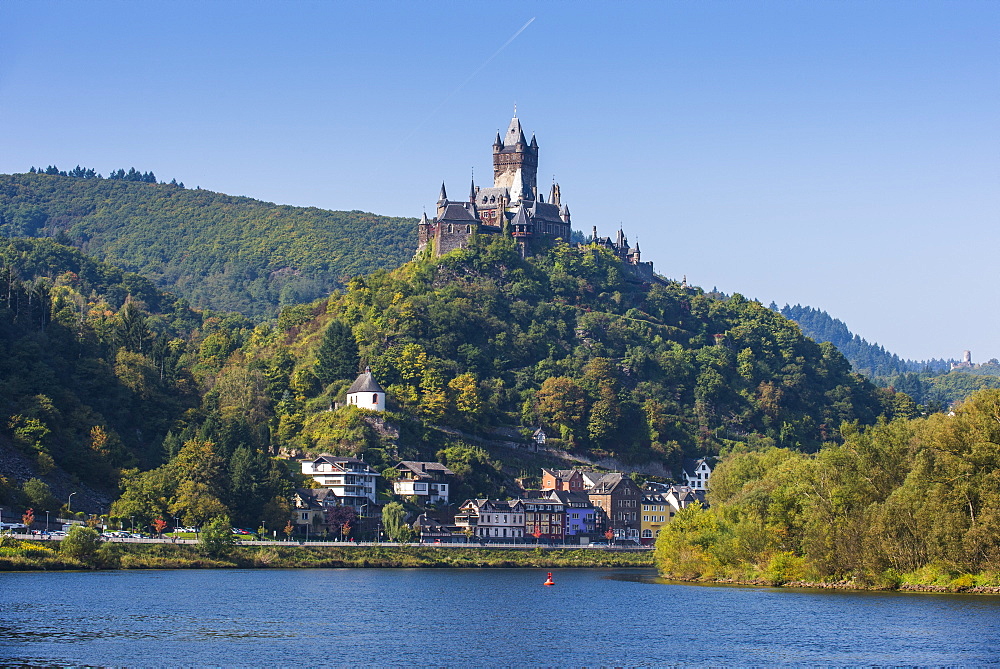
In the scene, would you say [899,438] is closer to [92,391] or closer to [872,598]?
[872,598]

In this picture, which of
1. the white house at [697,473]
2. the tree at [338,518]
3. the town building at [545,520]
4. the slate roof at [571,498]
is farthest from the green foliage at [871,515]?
the white house at [697,473]

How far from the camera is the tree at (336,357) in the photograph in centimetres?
16312

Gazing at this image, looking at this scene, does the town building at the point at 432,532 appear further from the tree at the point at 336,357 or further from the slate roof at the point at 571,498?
the tree at the point at 336,357

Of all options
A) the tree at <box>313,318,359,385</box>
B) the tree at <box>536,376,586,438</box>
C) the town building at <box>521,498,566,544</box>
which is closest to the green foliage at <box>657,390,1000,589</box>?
the town building at <box>521,498,566,544</box>

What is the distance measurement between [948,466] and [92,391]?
93196 millimetres

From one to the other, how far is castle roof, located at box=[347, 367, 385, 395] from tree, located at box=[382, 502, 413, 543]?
79.2ft

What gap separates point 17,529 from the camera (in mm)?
104750

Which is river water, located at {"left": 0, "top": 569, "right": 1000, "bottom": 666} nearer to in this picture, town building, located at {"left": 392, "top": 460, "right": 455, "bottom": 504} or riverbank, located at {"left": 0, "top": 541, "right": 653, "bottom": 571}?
riverbank, located at {"left": 0, "top": 541, "right": 653, "bottom": 571}

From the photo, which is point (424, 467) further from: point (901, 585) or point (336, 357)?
point (901, 585)

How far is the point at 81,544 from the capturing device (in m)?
95.9

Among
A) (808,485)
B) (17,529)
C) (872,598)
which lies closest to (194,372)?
(17,529)

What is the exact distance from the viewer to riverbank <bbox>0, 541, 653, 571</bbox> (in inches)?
3802

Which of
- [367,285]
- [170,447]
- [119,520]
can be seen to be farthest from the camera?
[367,285]

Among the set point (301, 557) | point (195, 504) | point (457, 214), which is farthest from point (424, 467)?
point (457, 214)
